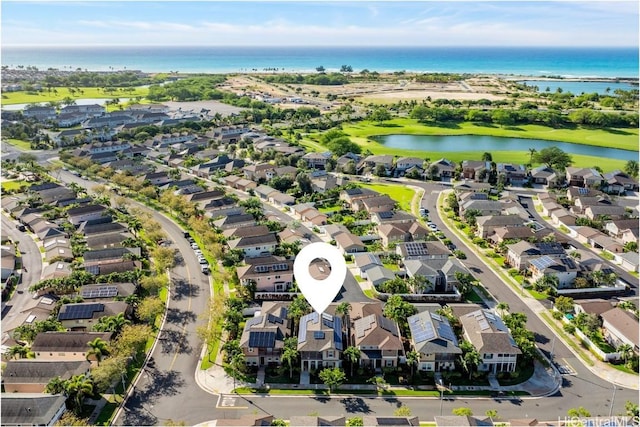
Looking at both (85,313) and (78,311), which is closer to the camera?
(85,313)

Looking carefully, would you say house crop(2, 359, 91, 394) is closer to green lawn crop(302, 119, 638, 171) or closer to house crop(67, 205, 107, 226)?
house crop(67, 205, 107, 226)

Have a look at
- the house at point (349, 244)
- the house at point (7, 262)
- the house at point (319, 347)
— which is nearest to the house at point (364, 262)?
the house at point (349, 244)

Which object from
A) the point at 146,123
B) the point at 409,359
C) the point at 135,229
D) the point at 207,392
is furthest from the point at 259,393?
the point at 146,123

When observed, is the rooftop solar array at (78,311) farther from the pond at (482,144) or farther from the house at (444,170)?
the pond at (482,144)

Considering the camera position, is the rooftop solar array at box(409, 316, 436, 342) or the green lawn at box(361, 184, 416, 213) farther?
the green lawn at box(361, 184, 416, 213)

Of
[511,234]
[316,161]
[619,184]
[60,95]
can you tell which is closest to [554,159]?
[619,184]

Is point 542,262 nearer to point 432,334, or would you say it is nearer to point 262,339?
point 432,334

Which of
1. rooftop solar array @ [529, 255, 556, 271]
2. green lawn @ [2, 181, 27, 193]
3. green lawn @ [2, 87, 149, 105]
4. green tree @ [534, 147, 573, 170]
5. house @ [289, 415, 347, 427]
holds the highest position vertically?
green lawn @ [2, 87, 149, 105]

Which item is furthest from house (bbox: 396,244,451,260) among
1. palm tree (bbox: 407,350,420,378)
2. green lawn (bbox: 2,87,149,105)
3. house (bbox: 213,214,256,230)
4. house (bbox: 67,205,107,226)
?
→ green lawn (bbox: 2,87,149,105)
